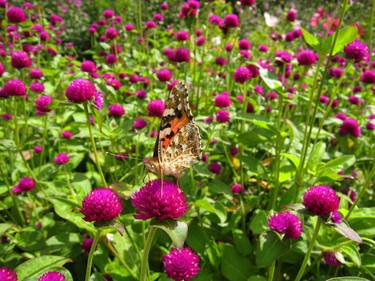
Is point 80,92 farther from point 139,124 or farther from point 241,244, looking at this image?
point 241,244

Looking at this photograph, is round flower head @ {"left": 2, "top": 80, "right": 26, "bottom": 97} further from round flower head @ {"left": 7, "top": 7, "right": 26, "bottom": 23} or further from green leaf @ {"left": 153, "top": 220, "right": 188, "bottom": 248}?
green leaf @ {"left": 153, "top": 220, "right": 188, "bottom": 248}

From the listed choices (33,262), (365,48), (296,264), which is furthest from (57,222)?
(365,48)

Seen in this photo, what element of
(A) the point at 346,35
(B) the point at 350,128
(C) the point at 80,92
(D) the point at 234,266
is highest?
(A) the point at 346,35

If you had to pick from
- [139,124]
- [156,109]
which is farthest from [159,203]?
[139,124]

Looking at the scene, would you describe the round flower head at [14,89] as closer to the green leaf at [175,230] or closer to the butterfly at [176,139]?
the butterfly at [176,139]

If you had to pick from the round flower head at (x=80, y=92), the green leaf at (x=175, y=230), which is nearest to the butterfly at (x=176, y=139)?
the green leaf at (x=175, y=230)

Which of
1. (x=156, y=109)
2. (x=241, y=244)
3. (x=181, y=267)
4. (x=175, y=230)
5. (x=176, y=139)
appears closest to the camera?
(x=175, y=230)
